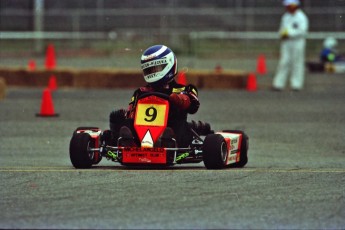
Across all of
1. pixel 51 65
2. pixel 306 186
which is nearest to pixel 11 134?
pixel 306 186

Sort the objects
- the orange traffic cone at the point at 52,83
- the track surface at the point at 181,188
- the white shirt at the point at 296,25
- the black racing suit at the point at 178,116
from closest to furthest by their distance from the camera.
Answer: the track surface at the point at 181,188 → the black racing suit at the point at 178,116 → the orange traffic cone at the point at 52,83 → the white shirt at the point at 296,25

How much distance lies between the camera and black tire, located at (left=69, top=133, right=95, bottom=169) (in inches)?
402

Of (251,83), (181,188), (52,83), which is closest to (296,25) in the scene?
(251,83)

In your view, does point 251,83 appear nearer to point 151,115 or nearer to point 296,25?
point 296,25

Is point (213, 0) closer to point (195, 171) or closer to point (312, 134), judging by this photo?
point (312, 134)

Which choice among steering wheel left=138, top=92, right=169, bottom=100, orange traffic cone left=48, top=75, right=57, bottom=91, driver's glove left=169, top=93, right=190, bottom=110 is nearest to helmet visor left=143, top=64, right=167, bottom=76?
steering wheel left=138, top=92, right=169, bottom=100

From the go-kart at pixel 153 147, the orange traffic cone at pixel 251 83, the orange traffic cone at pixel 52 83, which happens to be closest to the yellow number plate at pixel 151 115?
the go-kart at pixel 153 147

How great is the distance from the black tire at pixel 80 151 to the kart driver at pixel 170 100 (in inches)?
12.7

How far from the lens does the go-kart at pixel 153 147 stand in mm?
9984

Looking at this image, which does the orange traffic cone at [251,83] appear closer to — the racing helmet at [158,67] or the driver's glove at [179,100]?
the racing helmet at [158,67]

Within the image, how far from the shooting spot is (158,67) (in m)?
10.6

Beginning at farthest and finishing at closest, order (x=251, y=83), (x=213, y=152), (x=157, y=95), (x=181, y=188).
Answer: (x=251, y=83)
(x=157, y=95)
(x=213, y=152)
(x=181, y=188)

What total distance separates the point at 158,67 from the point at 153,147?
0.94 metres

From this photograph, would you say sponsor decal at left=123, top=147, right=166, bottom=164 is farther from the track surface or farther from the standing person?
the standing person
